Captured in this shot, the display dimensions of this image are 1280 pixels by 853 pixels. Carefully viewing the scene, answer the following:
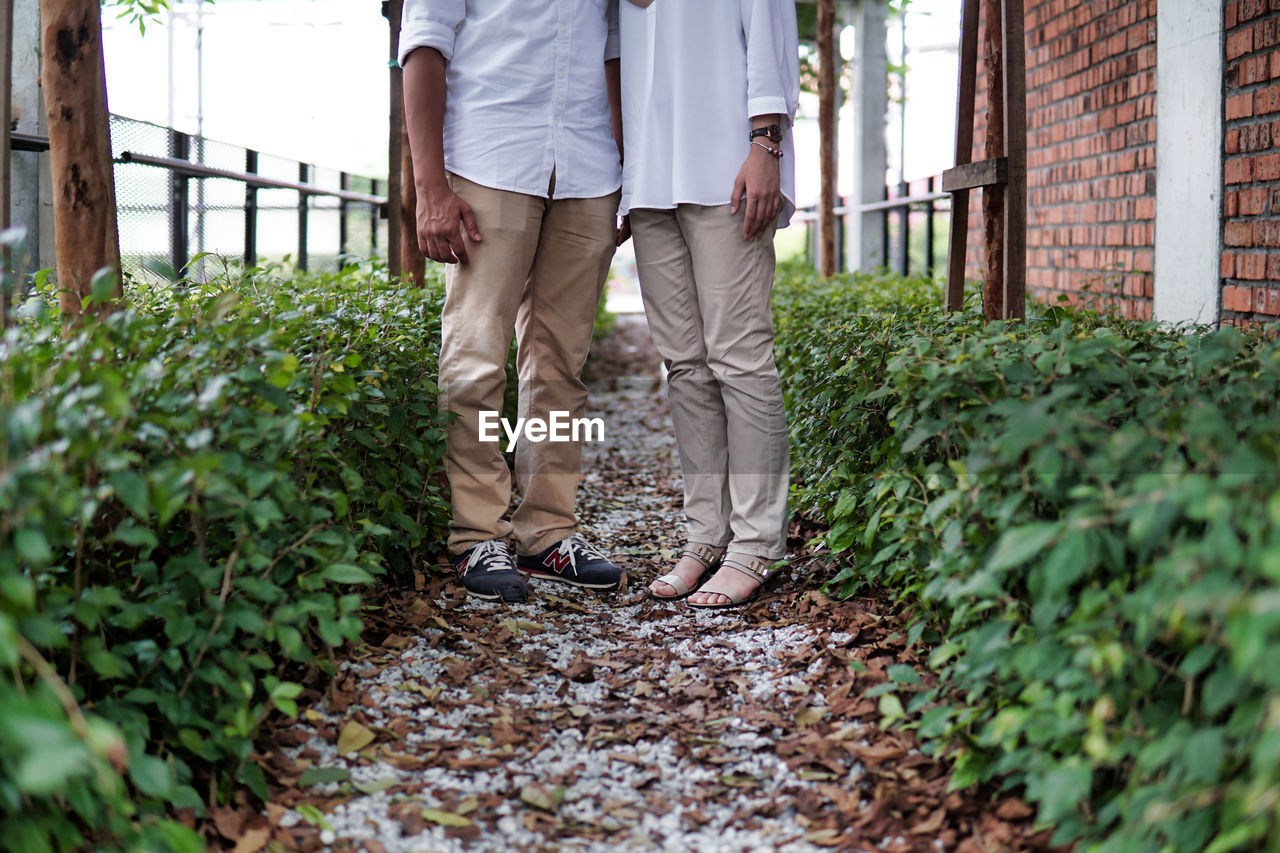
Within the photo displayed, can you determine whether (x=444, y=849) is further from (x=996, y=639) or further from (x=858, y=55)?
(x=858, y=55)

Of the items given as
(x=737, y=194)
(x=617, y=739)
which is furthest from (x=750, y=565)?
(x=737, y=194)

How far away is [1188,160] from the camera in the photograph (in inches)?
156

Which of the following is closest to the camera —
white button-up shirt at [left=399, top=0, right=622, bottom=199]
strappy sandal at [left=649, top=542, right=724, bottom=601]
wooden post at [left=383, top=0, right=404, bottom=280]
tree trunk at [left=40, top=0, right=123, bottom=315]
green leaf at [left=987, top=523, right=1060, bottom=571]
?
green leaf at [left=987, top=523, right=1060, bottom=571]

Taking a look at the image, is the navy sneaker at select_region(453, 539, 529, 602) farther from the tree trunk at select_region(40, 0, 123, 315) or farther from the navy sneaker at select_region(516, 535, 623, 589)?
the tree trunk at select_region(40, 0, 123, 315)

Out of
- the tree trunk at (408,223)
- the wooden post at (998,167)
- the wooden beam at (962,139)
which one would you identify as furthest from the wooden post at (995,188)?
the tree trunk at (408,223)

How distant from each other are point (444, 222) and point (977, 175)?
70.1 inches

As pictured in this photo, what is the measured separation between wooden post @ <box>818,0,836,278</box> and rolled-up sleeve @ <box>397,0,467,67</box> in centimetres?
569

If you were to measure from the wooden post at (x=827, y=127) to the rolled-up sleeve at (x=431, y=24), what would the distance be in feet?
18.7

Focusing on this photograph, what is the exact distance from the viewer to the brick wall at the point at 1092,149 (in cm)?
448

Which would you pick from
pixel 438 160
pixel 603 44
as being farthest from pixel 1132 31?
pixel 438 160

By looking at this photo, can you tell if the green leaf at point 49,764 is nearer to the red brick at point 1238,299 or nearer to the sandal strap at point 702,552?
the sandal strap at point 702,552

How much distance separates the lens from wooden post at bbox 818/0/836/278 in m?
8.20

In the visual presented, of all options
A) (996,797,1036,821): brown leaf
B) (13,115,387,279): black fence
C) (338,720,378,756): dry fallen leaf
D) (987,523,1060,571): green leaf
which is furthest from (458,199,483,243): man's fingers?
(996,797,1036,821): brown leaf

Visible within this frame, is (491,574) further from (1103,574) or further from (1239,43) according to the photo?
(1239,43)
